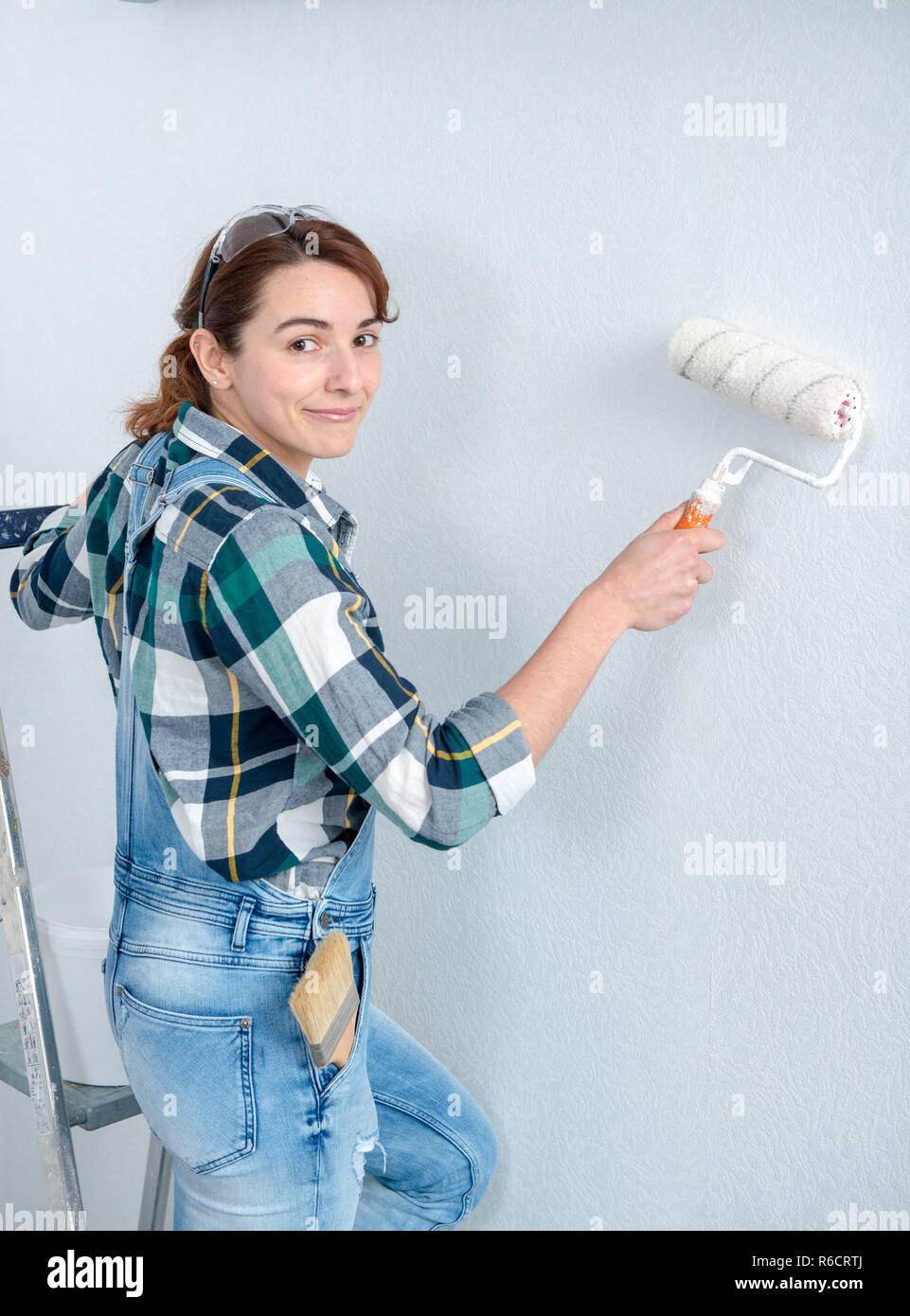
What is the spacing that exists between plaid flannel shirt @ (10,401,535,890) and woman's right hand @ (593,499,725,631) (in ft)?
0.47

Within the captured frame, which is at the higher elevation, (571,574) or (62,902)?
(571,574)

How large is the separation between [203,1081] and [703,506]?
57 cm

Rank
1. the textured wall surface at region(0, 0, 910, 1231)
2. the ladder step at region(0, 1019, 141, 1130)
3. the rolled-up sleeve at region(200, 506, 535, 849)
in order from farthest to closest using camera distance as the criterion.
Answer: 1. the ladder step at region(0, 1019, 141, 1130)
2. the textured wall surface at region(0, 0, 910, 1231)
3. the rolled-up sleeve at region(200, 506, 535, 849)

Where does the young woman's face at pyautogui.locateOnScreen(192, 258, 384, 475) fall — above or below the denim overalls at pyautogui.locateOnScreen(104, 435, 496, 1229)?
above

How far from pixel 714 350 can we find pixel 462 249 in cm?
31

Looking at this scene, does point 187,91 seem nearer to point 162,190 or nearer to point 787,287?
point 162,190

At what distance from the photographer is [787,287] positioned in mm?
963

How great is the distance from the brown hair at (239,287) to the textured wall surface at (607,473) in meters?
0.22

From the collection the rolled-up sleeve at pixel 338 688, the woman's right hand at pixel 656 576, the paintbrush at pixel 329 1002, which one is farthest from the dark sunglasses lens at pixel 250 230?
the paintbrush at pixel 329 1002

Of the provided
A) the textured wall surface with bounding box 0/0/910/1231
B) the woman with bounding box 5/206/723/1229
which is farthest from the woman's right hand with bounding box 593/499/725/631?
the textured wall surface with bounding box 0/0/910/1231

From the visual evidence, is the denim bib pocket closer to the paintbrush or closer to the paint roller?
the paintbrush

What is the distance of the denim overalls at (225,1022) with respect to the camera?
85cm

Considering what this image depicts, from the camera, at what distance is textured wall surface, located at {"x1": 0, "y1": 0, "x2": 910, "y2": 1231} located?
97 cm
